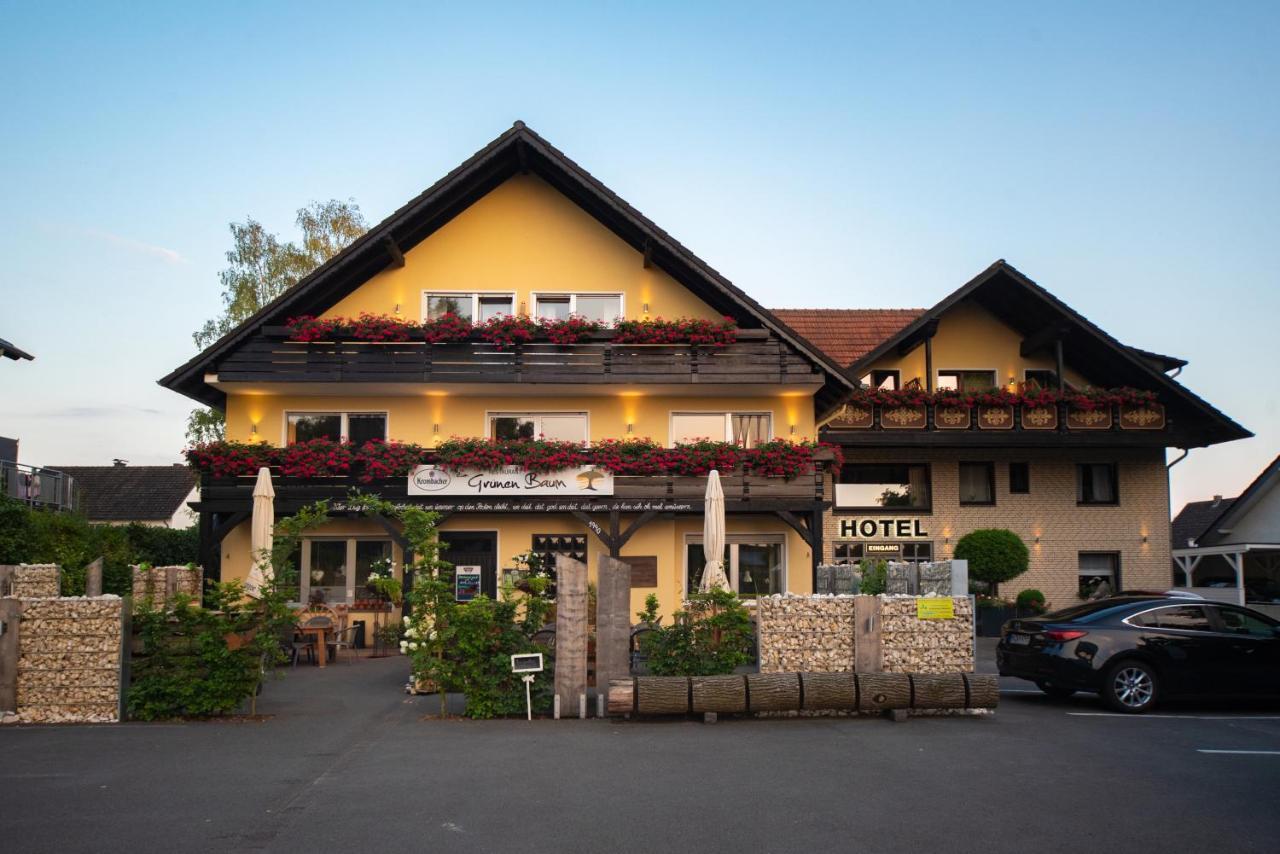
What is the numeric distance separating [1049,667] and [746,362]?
10.7 metres

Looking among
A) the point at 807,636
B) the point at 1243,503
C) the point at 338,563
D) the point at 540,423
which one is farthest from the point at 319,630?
the point at 1243,503

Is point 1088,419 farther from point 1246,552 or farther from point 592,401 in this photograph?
point 592,401

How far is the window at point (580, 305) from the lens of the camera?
23.2 meters

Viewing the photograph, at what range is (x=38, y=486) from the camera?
28.2 m

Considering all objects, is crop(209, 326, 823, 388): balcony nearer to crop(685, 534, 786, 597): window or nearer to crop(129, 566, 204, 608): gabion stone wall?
crop(685, 534, 786, 597): window

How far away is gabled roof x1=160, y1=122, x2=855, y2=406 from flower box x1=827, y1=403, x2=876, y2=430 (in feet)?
6.46

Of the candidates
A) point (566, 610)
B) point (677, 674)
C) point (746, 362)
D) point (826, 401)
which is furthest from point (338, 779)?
point (826, 401)

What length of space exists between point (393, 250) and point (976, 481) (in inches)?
605

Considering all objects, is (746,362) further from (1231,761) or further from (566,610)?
(1231,761)

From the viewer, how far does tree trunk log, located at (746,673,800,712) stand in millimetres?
11789

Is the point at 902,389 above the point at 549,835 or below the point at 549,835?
above

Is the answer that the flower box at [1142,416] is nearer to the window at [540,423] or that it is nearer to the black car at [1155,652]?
the window at [540,423]

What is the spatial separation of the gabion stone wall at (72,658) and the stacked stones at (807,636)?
23.8 feet

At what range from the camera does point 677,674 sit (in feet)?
40.7
